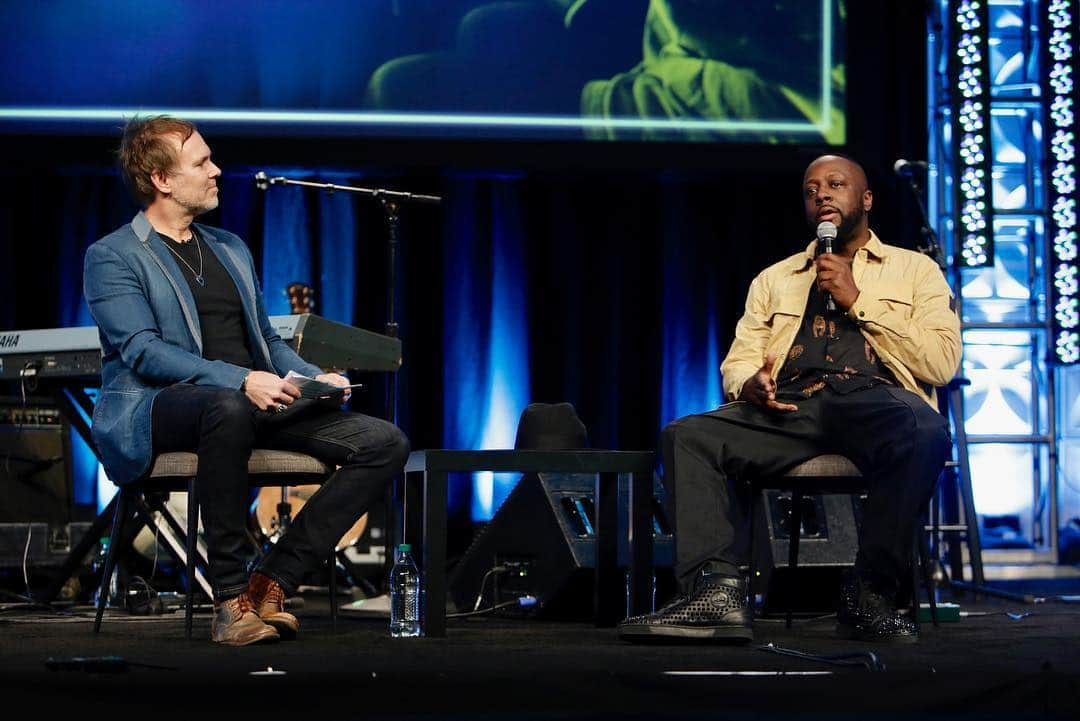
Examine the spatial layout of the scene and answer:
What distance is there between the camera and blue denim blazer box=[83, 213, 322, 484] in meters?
2.92

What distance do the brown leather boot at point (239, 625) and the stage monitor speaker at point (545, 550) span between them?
105cm

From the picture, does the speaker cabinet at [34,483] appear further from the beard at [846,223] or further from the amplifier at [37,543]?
the beard at [846,223]

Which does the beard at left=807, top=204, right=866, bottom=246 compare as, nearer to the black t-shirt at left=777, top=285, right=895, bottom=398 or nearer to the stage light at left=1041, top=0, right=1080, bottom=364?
the black t-shirt at left=777, top=285, right=895, bottom=398

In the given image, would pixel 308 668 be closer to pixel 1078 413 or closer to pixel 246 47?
pixel 246 47

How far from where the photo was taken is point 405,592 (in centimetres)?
322

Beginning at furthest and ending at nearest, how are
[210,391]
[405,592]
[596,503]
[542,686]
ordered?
1. [596,503]
2. [405,592]
3. [210,391]
4. [542,686]

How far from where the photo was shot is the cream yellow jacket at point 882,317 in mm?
3068

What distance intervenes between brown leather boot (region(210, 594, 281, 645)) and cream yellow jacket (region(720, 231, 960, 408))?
1217 mm

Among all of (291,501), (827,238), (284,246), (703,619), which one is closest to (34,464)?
(291,501)

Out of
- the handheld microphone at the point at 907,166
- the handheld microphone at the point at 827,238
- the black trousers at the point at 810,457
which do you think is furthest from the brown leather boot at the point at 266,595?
the handheld microphone at the point at 907,166

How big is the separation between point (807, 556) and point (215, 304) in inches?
71.8

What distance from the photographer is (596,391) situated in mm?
5902

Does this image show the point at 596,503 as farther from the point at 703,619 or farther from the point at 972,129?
the point at 972,129

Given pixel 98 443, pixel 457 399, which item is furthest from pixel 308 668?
pixel 457 399
